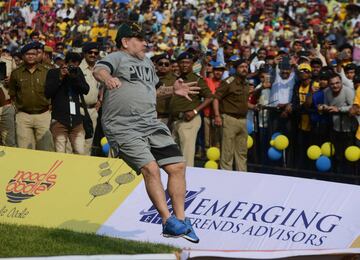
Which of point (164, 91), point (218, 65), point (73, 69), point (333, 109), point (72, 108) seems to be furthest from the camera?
point (218, 65)

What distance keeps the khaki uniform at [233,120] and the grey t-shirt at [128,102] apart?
553 centimetres

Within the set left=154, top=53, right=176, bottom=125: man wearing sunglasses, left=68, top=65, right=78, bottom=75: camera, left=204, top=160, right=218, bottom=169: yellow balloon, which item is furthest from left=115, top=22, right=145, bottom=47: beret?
left=204, top=160, right=218, bottom=169: yellow balloon

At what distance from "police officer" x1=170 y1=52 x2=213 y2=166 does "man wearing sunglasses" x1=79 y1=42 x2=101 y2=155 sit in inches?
44.7

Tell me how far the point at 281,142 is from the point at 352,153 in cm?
136

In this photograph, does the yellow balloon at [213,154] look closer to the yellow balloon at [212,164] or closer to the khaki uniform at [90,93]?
the yellow balloon at [212,164]

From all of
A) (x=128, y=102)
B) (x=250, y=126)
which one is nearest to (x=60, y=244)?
(x=128, y=102)

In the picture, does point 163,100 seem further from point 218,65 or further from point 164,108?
point 218,65

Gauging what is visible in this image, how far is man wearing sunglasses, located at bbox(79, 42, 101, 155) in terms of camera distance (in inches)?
519

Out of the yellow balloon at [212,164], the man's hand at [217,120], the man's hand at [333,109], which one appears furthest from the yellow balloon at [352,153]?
the yellow balloon at [212,164]

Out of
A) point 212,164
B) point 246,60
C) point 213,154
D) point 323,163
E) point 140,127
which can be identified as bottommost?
point 212,164

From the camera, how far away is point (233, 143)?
13.6 metres

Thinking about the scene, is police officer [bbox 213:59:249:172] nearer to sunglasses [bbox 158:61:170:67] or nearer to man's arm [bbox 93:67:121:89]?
sunglasses [bbox 158:61:170:67]

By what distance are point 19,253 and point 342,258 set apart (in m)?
2.60

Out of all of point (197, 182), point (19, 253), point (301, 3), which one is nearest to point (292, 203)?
point (197, 182)
